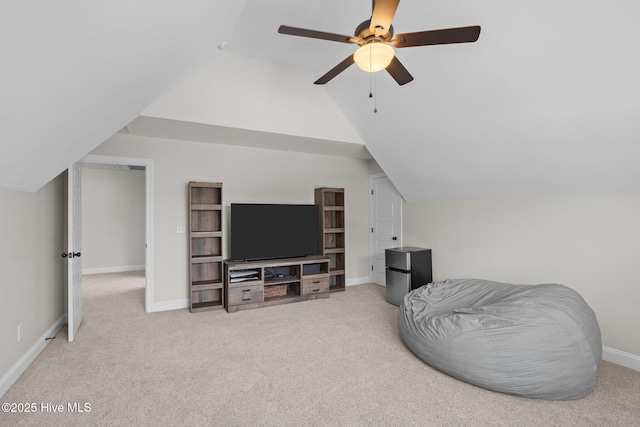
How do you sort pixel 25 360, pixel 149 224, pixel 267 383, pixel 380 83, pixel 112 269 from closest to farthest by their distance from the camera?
pixel 267 383 → pixel 25 360 → pixel 380 83 → pixel 149 224 → pixel 112 269

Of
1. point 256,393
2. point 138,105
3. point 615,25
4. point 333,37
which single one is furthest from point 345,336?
point 615,25

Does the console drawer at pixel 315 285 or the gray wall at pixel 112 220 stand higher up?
the gray wall at pixel 112 220

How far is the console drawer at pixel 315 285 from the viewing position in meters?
4.64

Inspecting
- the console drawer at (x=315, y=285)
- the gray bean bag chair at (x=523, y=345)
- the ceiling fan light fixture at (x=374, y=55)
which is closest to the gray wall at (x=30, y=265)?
the ceiling fan light fixture at (x=374, y=55)

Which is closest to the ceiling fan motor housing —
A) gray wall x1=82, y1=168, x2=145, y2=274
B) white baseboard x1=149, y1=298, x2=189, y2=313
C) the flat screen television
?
the flat screen television

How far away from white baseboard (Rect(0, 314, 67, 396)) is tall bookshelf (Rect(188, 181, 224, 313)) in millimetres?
1387

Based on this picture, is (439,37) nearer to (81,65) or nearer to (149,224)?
(81,65)

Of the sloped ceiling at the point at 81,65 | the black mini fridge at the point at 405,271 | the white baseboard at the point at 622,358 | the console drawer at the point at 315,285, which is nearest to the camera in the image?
the sloped ceiling at the point at 81,65

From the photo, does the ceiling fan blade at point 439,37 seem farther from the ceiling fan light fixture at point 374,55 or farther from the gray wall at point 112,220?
the gray wall at point 112,220

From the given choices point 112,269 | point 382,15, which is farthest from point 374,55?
point 112,269

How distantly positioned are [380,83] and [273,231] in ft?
8.00

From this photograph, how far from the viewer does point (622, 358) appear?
270cm

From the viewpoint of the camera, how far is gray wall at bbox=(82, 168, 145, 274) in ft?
21.9

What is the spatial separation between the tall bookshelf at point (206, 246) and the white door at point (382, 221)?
2714mm
